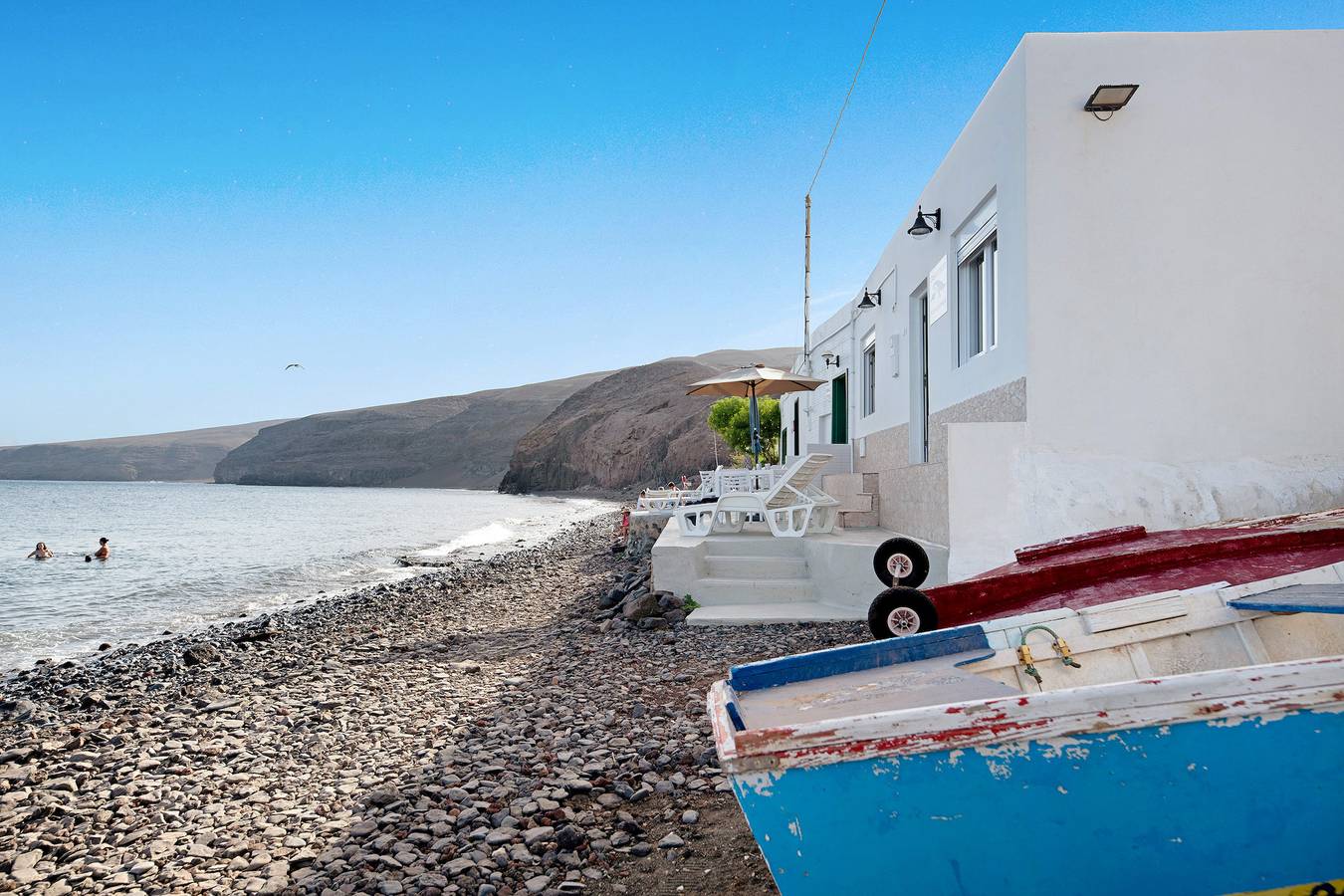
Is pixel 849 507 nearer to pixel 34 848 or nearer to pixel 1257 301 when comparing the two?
pixel 1257 301

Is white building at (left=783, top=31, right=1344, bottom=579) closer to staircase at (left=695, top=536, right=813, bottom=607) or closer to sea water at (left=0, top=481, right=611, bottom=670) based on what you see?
staircase at (left=695, top=536, right=813, bottom=607)

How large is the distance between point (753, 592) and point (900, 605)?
391 cm

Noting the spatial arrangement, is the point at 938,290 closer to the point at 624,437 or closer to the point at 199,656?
the point at 199,656

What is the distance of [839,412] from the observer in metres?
15.0

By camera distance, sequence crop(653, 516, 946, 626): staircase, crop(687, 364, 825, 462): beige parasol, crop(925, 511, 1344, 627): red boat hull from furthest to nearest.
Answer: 1. crop(687, 364, 825, 462): beige parasol
2. crop(653, 516, 946, 626): staircase
3. crop(925, 511, 1344, 627): red boat hull

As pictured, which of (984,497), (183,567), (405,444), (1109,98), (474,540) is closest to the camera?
(1109,98)

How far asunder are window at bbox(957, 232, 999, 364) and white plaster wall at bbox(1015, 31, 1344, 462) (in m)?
1.19

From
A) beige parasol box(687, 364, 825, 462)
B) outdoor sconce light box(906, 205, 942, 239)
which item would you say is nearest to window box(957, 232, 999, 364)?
outdoor sconce light box(906, 205, 942, 239)

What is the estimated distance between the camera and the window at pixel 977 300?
23.6 feet

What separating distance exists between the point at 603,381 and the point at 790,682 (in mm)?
90179

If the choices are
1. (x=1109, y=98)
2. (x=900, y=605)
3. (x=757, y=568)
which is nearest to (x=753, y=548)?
(x=757, y=568)

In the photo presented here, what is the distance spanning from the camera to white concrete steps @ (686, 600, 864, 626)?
6.98 m

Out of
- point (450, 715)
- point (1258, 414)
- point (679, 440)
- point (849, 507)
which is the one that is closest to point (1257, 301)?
point (1258, 414)

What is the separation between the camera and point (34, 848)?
143 inches
